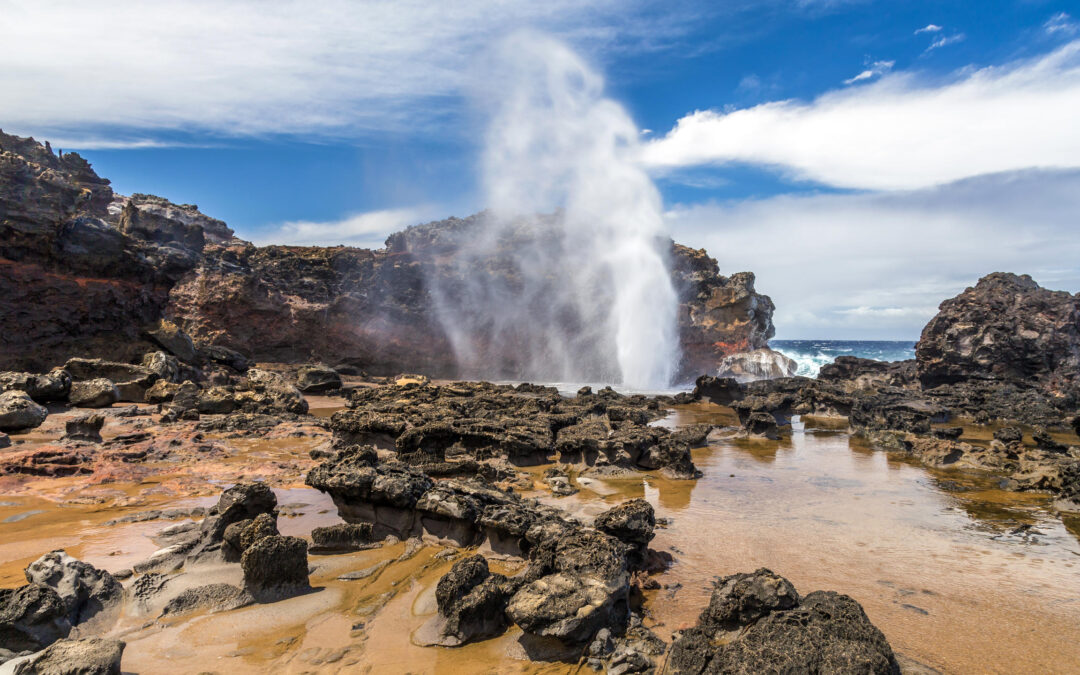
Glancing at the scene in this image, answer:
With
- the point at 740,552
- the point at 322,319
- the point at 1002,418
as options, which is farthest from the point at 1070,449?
the point at 322,319

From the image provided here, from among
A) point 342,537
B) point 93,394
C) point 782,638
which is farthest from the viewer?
point 93,394

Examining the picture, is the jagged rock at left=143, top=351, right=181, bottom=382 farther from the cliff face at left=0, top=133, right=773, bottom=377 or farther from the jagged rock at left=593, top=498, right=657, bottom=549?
the jagged rock at left=593, top=498, right=657, bottom=549

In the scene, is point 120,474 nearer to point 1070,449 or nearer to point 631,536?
point 631,536

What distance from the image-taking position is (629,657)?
11.4ft

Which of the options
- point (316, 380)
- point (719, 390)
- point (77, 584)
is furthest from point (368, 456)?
point (719, 390)

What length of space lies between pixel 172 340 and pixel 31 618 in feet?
66.0

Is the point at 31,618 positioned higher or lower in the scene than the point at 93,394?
lower

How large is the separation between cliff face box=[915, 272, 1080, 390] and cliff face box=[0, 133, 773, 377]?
16947mm

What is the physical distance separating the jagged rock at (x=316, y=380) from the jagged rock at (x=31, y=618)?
20315 millimetres

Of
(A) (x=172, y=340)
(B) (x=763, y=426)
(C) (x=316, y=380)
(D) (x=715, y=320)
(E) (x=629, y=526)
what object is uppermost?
(D) (x=715, y=320)

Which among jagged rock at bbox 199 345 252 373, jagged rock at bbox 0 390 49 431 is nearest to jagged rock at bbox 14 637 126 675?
jagged rock at bbox 0 390 49 431

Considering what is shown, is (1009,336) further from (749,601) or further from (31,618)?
(31,618)

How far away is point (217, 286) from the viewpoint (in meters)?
29.7

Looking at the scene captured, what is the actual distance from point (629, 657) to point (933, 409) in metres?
21.1
